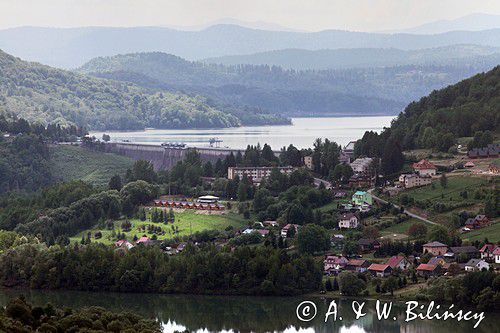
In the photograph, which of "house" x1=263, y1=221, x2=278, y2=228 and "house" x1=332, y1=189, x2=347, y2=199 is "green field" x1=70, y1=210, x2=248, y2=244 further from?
"house" x1=332, y1=189, x2=347, y2=199

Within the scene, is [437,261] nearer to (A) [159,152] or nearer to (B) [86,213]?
(B) [86,213]

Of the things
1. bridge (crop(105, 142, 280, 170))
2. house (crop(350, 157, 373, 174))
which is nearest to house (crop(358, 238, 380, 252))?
house (crop(350, 157, 373, 174))

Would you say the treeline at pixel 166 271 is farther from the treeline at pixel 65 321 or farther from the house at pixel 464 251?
the treeline at pixel 65 321

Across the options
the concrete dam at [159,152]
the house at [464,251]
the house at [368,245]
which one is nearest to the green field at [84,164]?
the concrete dam at [159,152]

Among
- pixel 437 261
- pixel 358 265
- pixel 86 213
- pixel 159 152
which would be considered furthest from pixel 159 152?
pixel 437 261

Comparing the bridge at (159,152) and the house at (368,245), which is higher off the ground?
the house at (368,245)

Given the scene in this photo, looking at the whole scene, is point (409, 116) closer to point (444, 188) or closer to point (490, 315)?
point (444, 188)
